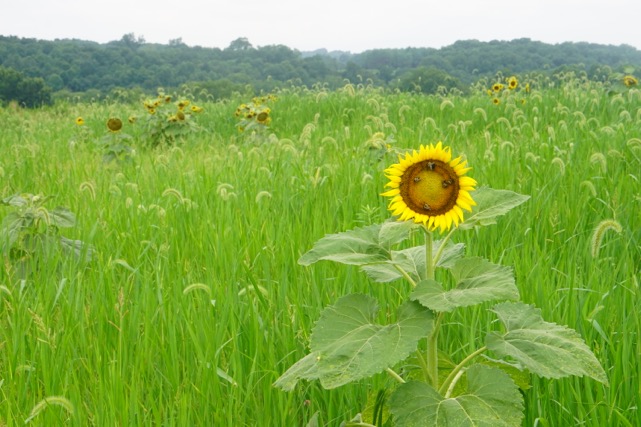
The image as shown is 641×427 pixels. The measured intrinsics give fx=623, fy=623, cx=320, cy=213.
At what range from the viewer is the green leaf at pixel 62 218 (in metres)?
3.18

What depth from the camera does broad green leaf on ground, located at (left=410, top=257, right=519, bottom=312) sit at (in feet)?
4.10

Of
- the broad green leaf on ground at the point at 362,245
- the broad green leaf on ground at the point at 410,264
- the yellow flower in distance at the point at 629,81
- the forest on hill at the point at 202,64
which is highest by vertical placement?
the forest on hill at the point at 202,64

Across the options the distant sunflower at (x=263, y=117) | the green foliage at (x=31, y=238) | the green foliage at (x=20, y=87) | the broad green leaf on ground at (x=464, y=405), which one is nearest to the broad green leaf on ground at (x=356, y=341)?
the broad green leaf on ground at (x=464, y=405)

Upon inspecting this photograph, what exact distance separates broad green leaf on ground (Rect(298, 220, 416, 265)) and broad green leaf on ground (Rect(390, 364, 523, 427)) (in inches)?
12.0

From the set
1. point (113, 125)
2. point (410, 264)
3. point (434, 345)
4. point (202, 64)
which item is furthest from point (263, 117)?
point (202, 64)

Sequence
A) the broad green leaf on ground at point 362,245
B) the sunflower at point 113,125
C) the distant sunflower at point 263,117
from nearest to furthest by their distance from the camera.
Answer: the broad green leaf on ground at point 362,245 < the sunflower at point 113,125 < the distant sunflower at point 263,117

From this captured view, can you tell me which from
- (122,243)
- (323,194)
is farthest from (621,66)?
(122,243)

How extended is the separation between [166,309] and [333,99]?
7523mm

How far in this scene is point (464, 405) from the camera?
1.29 metres

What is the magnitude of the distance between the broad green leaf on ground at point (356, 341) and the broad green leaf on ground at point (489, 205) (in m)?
0.28

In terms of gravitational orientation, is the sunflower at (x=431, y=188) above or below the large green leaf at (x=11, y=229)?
above

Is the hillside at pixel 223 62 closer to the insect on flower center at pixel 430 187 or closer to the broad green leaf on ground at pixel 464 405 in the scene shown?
the insect on flower center at pixel 430 187

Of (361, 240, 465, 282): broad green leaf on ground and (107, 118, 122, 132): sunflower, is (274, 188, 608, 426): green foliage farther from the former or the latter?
(107, 118, 122, 132): sunflower

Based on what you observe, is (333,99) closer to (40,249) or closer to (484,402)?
(40,249)
